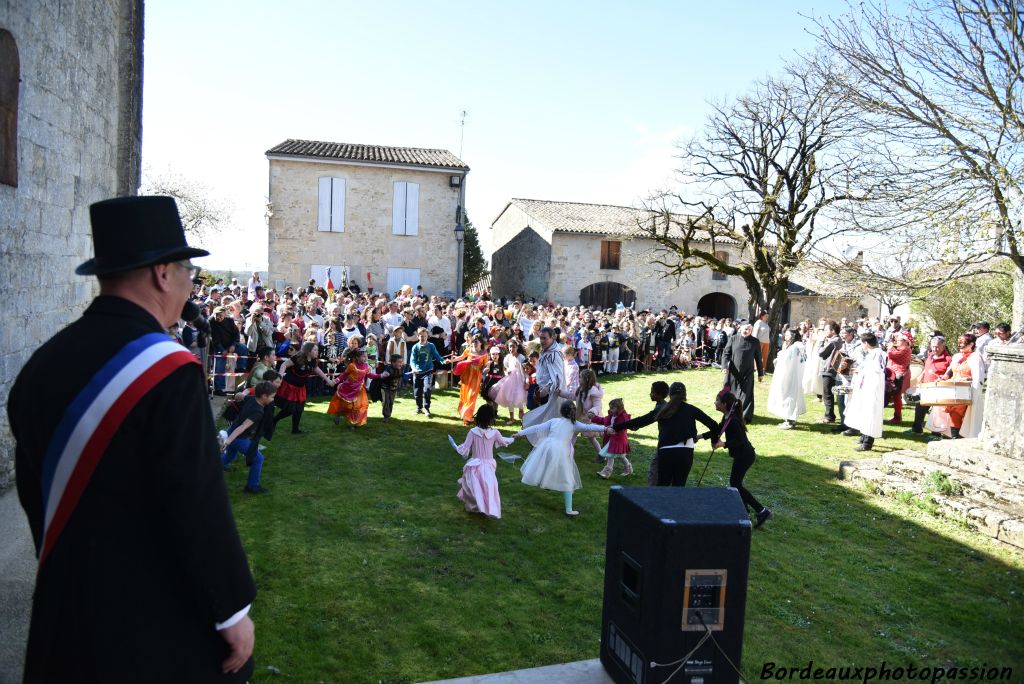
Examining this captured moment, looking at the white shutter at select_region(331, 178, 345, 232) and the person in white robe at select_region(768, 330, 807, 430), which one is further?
the white shutter at select_region(331, 178, 345, 232)

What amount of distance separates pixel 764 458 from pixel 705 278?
92.2 feet

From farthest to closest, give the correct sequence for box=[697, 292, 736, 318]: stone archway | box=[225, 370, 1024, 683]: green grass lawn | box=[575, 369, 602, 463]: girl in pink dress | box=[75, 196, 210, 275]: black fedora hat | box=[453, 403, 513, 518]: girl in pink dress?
box=[697, 292, 736, 318]: stone archway
box=[575, 369, 602, 463]: girl in pink dress
box=[453, 403, 513, 518]: girl in pink dress
box=[225, 370, 1024, 683]: green grass lawn
box=[75, 196, 210, 275]: black fedora hat

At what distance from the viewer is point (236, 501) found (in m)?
7.55

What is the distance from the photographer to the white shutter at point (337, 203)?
91.7 feet

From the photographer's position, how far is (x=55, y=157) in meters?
6.84

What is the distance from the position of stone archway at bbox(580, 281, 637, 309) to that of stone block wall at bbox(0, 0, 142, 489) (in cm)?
2880

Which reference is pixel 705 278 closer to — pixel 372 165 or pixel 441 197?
pixel 441 197

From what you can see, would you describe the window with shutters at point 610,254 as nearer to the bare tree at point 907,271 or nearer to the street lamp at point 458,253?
the street lamp at point 458,253

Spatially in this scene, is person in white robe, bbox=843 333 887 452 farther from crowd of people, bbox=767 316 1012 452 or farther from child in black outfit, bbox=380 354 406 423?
child in black outfit, bbox=380 354 406 423

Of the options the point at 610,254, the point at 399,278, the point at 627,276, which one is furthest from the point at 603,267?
the point at 399,278

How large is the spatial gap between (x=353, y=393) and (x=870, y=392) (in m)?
8.66

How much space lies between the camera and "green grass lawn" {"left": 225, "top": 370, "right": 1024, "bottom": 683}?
5004mm

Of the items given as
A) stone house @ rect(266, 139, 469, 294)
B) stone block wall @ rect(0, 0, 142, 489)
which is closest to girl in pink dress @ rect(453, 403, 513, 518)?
stone block wall @ rect(0, 0, 142, 489)

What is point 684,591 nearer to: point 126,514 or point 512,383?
point 126,514
